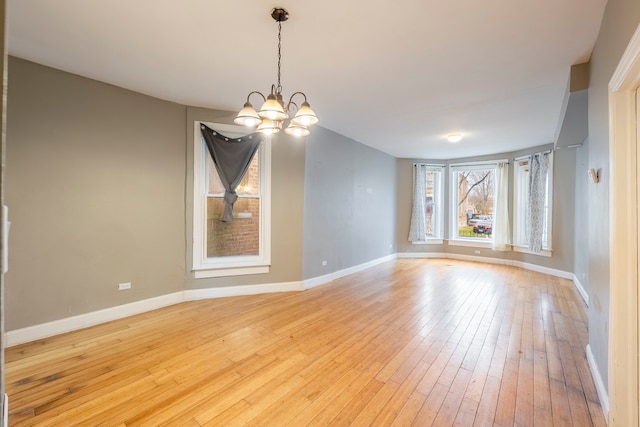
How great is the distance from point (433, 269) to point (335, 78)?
15.2 feet

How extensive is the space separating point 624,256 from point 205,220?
4063mm

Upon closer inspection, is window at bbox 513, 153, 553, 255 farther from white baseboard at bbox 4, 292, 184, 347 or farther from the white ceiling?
white baseboard at bbox 4, 292, 184, 347

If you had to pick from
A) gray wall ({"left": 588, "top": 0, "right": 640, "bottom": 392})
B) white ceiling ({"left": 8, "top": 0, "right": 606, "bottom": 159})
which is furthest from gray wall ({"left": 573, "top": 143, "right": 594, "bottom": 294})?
gray wall ({"left": 588, "top": 0, "right": 640, "bottom": 392})

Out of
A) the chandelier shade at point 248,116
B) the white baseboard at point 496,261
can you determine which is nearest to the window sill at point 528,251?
the white baseboard at point 496,261

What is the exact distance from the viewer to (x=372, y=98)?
3.44 m

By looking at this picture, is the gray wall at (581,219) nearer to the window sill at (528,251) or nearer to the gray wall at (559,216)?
the gray wall at (559,216)

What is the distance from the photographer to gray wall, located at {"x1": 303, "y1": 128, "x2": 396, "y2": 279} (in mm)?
4598

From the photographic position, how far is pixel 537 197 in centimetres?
564

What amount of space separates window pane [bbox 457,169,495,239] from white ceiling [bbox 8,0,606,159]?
3.37 metres

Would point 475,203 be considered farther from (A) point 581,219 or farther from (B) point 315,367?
(B) point 315,367

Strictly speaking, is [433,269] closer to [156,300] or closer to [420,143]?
[420,143]

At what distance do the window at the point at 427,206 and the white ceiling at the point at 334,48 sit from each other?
3564 millimetres

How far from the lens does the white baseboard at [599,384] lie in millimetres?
1800

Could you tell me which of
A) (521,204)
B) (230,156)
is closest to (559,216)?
(521,204)
